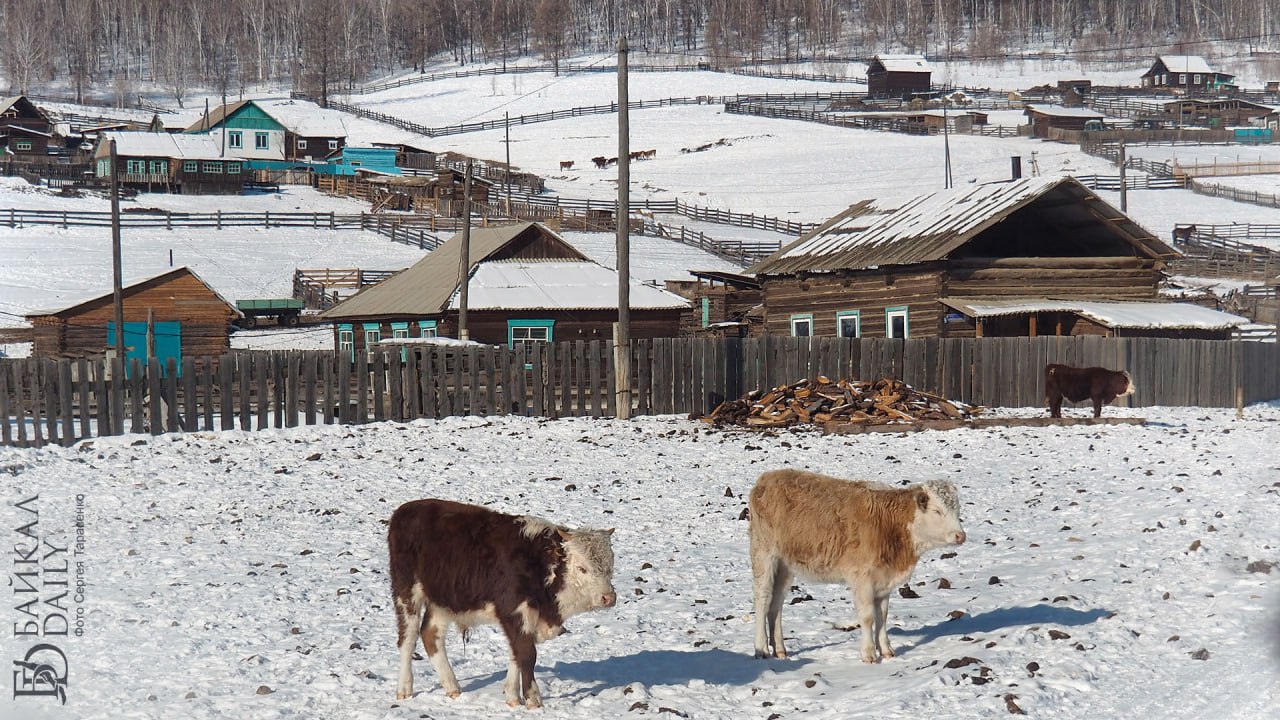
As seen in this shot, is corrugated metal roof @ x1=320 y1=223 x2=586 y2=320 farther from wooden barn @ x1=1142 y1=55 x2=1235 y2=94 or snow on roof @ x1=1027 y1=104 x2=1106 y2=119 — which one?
wooden barn @ x1=1142 y1=55 x2=1235 y2=94

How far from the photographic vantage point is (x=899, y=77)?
450 ft

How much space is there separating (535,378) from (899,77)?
121310 millimetres

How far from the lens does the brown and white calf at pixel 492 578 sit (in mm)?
7590

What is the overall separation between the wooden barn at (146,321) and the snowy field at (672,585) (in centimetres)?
2405

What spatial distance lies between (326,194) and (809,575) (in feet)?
296

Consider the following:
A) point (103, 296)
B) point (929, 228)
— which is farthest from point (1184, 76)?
point (103, 296)

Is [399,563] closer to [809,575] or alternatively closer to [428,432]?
[809,575]

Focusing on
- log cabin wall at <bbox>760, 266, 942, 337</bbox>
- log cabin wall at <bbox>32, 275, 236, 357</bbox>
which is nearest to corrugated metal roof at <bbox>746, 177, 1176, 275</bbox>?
log cabin wall at <bbox>760, 266, 942, 337</bbox>

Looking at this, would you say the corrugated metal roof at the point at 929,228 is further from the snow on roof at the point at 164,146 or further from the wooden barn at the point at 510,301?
the snow on roof at the point at 164,146

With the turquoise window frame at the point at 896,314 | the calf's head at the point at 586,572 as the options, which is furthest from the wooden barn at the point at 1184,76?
the calf's head at the point at 586,572

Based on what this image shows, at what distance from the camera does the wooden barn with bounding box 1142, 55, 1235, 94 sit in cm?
14188

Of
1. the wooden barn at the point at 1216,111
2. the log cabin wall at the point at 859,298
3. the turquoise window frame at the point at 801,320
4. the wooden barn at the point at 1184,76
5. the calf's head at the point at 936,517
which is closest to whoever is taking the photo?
the calf's head at the point at 936,517

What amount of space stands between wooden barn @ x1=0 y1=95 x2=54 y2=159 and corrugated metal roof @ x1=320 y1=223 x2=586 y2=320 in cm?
7392

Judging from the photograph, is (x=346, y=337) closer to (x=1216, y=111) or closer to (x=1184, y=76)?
(x=1216, y=111)
